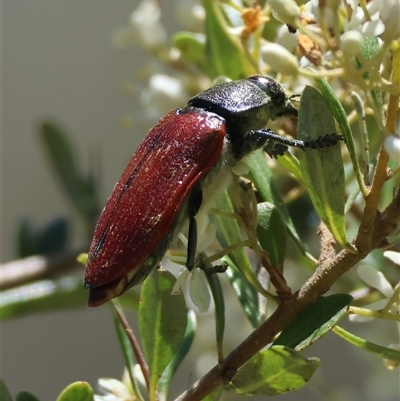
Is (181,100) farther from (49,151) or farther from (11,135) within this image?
(11,135)

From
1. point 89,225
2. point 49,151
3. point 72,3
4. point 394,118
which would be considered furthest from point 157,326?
point 72,3

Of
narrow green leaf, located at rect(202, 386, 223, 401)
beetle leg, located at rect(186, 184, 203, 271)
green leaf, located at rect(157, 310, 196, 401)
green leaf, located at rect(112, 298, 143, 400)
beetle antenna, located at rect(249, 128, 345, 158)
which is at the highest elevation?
beetle antenna, located at rect(249, 128, 345, 158)

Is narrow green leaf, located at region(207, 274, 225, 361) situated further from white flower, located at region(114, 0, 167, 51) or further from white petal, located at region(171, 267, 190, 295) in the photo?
white flower, located at region(114, 0, 167, 51)

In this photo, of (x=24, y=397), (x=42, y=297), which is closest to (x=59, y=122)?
(x=42, y=297)

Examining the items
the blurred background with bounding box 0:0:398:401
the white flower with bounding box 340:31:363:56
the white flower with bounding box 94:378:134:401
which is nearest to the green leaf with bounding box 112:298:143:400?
the white flower with bounding box 94:378:134:401

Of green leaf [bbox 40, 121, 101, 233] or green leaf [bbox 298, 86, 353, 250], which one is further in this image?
green leaf [bbox 40, 121, 101, 233]

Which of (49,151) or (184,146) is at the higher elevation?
(184,146)

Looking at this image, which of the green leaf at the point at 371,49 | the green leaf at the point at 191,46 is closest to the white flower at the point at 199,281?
Answer: the green leaf at the point at 371,49
